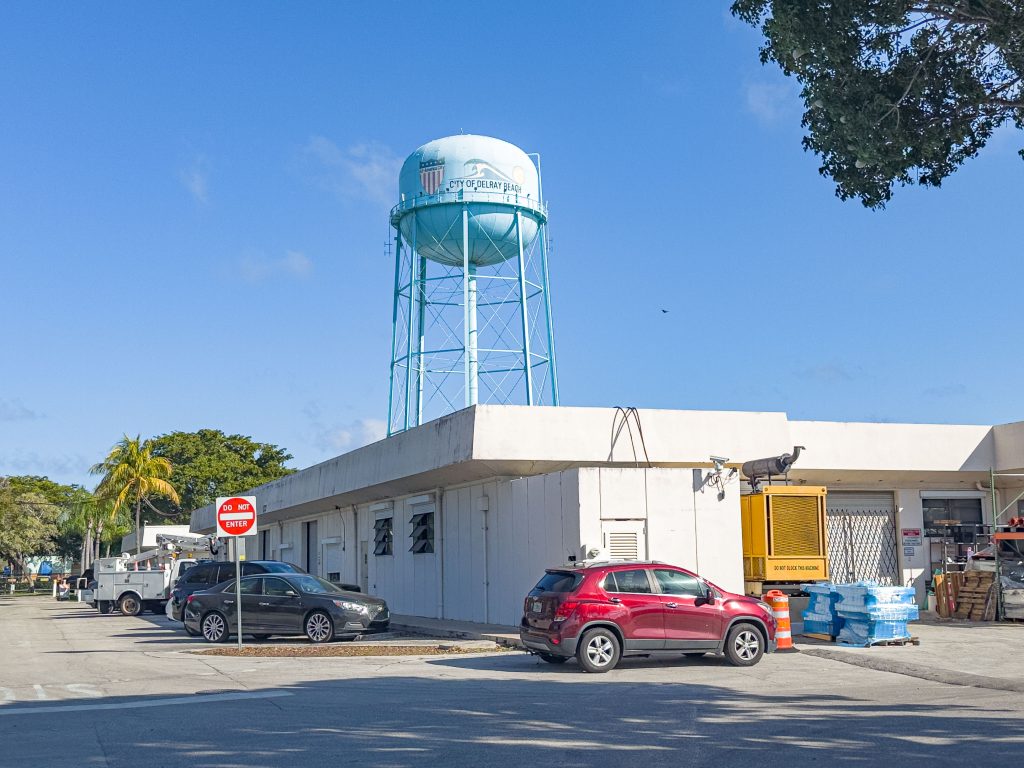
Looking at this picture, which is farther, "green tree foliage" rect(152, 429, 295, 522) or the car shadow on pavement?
"green tree foliage" rect(152, 429, 295, 522)

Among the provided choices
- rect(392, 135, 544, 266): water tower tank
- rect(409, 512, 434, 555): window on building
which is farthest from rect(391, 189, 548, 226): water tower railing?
rect(409, 512, 434, 555): window on building

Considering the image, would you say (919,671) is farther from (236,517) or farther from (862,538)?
(862,538)

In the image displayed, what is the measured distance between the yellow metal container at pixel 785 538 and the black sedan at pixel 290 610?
782 cm

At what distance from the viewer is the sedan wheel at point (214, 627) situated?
22938 millimetres

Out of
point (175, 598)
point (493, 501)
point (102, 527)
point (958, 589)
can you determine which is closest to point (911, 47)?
point (493, 501)

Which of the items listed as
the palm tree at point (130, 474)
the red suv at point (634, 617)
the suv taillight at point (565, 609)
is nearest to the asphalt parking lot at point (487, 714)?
the red suv at point (634, 617)

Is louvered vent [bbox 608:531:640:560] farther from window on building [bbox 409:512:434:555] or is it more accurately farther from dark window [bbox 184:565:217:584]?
dark window [bbox 184:565:217:584]

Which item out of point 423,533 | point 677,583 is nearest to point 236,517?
point 677,583

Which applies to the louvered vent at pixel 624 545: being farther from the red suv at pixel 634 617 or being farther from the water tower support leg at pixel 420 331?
the water tower support leg at pixel 420 331

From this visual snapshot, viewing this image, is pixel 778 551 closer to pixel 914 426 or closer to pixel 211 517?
pixel 914 426

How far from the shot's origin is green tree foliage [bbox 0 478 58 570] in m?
67.0

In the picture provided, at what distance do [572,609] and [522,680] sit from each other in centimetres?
136

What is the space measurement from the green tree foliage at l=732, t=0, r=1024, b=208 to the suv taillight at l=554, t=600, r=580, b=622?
6692 mm

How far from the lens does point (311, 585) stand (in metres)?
22.9
